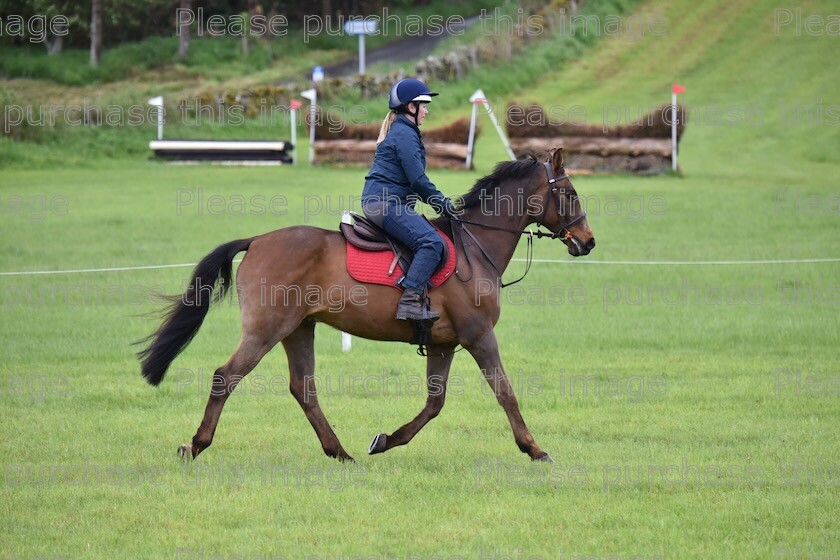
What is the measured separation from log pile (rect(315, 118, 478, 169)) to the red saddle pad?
19.5 meters

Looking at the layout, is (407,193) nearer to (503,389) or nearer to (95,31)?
(503,389)

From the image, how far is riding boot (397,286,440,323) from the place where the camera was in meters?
8.20

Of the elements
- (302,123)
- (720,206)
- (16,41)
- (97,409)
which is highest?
(16,41)

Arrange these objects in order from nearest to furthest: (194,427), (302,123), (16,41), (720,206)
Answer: (194,427)
(720,206)
(302,123)
(16,41)

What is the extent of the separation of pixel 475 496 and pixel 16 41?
44.0m

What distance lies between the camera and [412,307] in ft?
26.9

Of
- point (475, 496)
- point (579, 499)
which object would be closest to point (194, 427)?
point (475, 496)

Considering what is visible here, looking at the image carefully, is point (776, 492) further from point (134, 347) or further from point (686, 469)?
point (134, 347)

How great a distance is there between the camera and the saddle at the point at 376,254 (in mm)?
8312

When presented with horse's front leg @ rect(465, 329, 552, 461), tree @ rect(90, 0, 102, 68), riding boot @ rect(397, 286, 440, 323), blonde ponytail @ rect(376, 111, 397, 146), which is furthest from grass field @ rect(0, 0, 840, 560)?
tree @ rect(90, 0, 102, 68)

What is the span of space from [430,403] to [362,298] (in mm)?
1033

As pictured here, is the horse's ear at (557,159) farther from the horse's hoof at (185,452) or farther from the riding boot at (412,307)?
the horse's hoof at (185,452)

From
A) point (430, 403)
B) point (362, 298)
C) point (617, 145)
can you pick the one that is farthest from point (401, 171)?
point (617, 145)

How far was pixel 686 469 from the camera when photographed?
804cm
